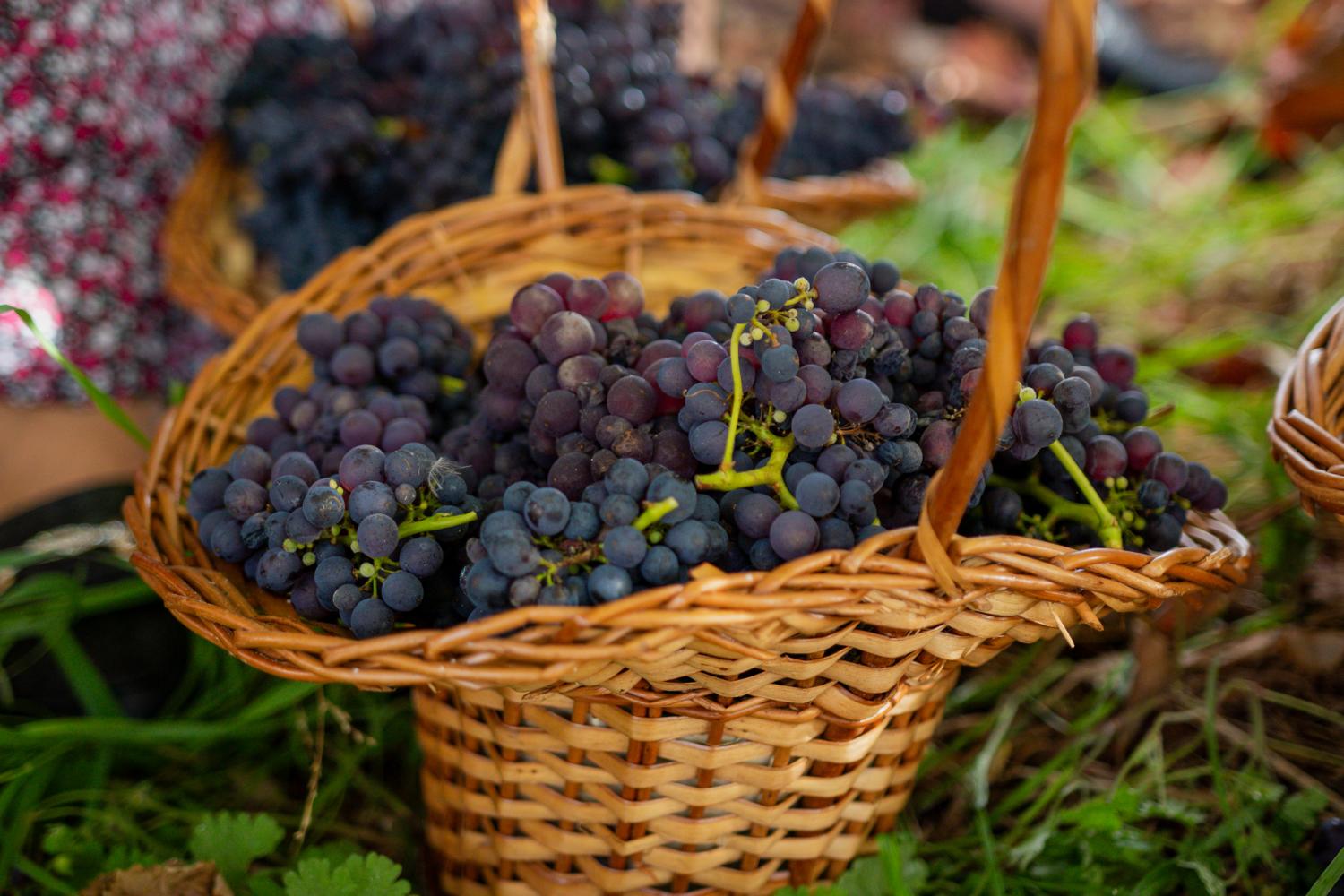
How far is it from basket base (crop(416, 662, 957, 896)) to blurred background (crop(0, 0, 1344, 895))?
9cm

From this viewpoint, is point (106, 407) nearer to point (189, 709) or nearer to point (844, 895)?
point (189, 709)

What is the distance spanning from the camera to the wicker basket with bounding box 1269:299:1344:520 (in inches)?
26.9

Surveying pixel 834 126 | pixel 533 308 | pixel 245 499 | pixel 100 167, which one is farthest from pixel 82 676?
pixel 834 126

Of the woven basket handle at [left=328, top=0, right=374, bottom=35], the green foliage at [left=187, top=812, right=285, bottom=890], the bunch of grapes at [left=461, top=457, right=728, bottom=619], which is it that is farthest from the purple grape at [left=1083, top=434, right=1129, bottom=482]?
the woven basket handle at [left=328, top=0, right=374, bottom=35]

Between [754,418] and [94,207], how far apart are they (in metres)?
1.25

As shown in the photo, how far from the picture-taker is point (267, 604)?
72cm

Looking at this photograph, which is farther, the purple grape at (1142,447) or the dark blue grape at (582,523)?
the purple grape at (1142,447)

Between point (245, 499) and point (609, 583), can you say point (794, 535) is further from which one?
point (245, 499)

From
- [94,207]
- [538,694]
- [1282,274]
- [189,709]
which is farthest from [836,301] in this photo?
[1282,274]

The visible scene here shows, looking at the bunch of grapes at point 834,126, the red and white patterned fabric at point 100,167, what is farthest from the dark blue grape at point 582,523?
the red and white patterned fabric at point 100,167

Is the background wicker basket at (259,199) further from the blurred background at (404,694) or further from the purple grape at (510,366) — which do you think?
the purple grape at (510,366)

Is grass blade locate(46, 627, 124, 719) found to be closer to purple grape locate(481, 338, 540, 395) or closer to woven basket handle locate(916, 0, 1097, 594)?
purple grape locate(481, 338, 540, 395)

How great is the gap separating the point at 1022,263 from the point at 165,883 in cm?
79

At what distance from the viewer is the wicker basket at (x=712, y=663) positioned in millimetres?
546
